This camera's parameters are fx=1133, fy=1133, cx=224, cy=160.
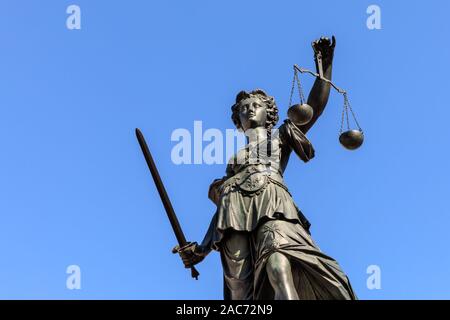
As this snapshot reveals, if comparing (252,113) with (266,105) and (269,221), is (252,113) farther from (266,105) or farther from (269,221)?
(269,221)

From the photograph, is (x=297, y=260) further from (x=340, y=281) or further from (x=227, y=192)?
(x=227, y=192)

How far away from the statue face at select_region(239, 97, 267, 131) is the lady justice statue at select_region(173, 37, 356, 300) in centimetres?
1

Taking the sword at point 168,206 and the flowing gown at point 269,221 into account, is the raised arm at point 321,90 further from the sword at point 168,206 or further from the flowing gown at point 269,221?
the sword at point 168,206

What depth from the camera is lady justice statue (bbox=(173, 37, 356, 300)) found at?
1356 centimetres

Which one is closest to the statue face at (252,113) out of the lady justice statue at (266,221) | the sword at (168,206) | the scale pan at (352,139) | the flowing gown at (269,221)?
the lady justice statue at (266,221)

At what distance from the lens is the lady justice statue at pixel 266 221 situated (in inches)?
534

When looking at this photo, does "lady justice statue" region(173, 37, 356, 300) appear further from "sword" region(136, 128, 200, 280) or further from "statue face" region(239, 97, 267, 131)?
"sword" region(136, 128, 200, 280)

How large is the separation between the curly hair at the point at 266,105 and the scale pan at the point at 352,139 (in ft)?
3.55

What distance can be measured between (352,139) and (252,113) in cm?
141

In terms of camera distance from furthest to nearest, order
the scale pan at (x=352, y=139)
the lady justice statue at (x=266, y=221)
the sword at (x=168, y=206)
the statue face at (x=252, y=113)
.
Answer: the statue face at (x=252, y=113) → the scale pan at (x=352, y=139) → the sword at (x=168, y=206) → the lady justice statue at (x=266, y=221)

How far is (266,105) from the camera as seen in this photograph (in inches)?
619
